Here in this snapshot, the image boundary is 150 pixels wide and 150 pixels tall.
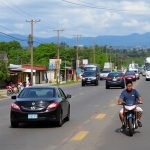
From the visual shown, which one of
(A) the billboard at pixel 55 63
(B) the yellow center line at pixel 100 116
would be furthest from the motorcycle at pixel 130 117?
(A) the billboard at pixel 55 63

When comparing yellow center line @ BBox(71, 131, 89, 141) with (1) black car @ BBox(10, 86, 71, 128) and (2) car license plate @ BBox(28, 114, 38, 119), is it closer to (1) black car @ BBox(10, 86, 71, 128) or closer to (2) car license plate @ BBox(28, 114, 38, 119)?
(1) black car @ BBox(10, 86, 71, 128)

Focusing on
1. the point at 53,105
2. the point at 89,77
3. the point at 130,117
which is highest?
the point at 53,105

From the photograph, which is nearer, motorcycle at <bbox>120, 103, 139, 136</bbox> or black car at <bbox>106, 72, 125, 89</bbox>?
motorcycle at <bbox>120, 103, 139, 136</bbox>

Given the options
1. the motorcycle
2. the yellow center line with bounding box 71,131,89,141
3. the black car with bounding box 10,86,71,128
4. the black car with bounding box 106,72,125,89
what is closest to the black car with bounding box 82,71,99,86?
the black car with bounding box 106,72,125,89

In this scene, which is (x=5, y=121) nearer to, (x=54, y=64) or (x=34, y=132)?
(x=34, y=132)

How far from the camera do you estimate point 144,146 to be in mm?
12359

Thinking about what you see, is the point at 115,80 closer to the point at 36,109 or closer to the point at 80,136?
the point at 36,109

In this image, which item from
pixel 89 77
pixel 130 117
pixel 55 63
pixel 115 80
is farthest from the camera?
pixel 55 63

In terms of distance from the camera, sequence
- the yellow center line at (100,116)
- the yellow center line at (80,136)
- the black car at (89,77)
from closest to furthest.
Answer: the yellow center line at (80,136), the yellow center line at (100,116), the black car at (89,77)

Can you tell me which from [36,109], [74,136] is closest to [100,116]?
[36,109]

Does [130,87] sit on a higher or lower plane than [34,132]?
higher

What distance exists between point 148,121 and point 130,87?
4.29 m

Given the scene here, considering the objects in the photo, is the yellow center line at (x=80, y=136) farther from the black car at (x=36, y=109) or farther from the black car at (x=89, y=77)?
the black car at (x=89, y=77)

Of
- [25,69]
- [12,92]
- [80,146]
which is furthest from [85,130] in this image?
[25,69]
